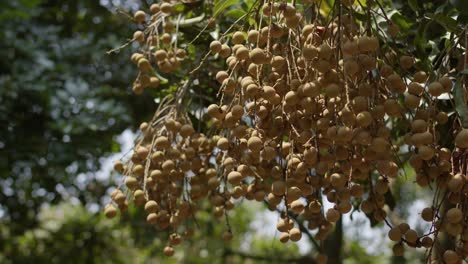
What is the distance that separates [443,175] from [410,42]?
1.03 ft

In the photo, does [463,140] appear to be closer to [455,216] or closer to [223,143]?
[455,216]

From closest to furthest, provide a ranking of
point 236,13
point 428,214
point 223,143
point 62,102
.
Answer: point 428,214 < point 223,143 < point 236,13 < point 62,102

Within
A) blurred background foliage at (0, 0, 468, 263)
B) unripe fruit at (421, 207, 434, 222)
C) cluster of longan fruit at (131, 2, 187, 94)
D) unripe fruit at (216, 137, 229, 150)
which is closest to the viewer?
unripe fruit at (421, 207, 434, 222)

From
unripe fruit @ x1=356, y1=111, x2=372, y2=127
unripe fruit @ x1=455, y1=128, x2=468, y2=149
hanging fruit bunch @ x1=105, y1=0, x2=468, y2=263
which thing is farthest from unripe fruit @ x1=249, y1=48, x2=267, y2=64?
unripe fruit @ x1=455, y1=128, x2=468, y2=149

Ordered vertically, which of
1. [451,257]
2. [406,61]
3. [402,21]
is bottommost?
[451,257]

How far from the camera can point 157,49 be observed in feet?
4.07

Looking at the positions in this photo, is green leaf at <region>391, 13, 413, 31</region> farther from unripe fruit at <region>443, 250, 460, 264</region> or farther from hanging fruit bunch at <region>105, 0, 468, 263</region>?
unripe fruit at <region>443, 250, 460, 264</region>

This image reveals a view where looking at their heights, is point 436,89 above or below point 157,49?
below

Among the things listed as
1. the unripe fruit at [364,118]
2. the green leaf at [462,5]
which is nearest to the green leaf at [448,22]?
the green leaf at [462,5]

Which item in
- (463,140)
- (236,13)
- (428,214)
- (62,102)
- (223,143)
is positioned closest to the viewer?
(463,140)

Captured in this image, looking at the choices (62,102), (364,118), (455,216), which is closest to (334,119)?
(364,118)

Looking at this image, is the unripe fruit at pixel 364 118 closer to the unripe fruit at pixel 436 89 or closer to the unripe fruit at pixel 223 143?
the unripe fruit at pixel 436 89

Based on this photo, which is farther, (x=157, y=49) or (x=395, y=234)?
(x=157, y=49)

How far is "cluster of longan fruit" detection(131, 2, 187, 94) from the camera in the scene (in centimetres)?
113
